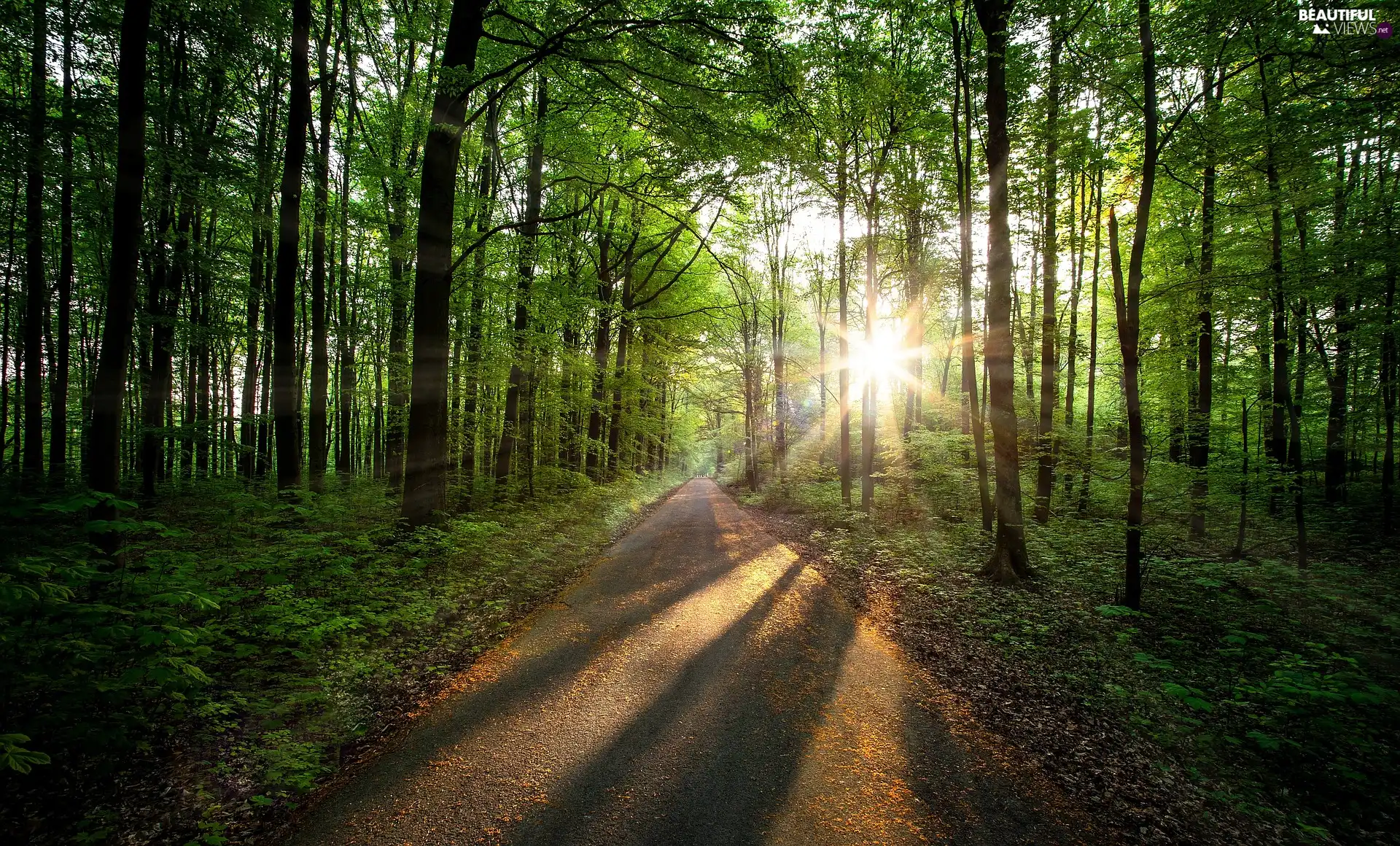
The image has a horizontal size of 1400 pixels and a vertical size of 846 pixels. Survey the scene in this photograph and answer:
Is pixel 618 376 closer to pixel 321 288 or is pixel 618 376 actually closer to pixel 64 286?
pixel 321 288

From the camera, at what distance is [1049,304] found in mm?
11945

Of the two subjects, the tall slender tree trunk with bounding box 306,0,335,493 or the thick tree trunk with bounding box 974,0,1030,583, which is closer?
the thick tree trunk with bounding box 974,0,1030,583

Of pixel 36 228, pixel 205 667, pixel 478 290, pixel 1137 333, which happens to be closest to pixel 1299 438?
pixel 1137 333

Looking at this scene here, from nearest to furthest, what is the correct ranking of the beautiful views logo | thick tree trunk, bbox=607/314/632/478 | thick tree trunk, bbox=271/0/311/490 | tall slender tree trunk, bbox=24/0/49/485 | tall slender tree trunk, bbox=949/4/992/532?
the beautiful views logo < tall slender tree trunk, bbox=24/0/49/485 < thick tree trunk, bbox=271/0/311/490 < tall slender tree trunk, bbox=949/4/992/532 < thick tree trunk, bbox=607/314/632/478

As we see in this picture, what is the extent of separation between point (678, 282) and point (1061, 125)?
14865mm

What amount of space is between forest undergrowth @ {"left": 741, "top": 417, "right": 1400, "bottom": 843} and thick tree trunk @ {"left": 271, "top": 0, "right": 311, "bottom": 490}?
10682 millimetres

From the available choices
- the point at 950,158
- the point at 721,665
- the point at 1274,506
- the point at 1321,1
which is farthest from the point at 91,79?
the point at 1274,506

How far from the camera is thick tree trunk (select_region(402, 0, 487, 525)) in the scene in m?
8.10

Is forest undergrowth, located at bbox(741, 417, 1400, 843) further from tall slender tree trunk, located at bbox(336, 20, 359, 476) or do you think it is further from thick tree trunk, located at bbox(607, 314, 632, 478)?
tall slender tree trunk, located at bbox(336, 20, 359, 476)

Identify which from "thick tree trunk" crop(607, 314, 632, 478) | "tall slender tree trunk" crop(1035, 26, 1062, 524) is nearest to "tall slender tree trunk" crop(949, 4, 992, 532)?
"tall slender tree trunk" crop(1035, 26, 1062, 524)

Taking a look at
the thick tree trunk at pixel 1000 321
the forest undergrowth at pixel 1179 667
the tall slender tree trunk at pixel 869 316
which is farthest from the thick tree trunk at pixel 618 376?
the thick tree trunk at pixel 1000 321

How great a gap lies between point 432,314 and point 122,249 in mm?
3591

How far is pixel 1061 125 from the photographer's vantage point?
957 cm

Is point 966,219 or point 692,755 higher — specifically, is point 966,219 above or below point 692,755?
above
